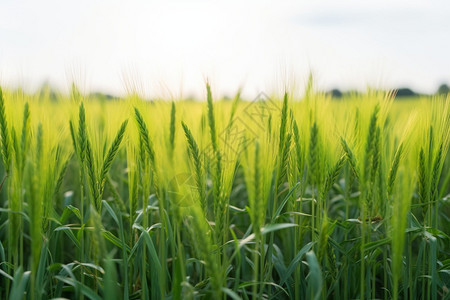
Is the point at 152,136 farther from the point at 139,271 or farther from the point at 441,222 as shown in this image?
the point at 441,222

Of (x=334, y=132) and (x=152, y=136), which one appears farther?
(x=334, y=132)

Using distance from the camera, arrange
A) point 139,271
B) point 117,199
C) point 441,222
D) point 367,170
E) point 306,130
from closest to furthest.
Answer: point 367,170 → point 306,130 → point 139,271 → point 117,199 → point 441,222

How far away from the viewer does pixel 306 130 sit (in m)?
1.75

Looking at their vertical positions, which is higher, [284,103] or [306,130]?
[284,103]

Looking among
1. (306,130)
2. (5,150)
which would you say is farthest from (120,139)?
(306,130)

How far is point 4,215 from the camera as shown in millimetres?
2412

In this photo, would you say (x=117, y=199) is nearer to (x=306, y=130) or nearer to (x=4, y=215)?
(x=4, y=215)

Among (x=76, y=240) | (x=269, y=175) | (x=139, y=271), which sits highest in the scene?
(x=269, y=175)

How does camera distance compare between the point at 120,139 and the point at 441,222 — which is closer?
the point at 120,139

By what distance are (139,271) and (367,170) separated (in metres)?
1.08

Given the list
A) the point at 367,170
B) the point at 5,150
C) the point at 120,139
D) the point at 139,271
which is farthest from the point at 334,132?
the point at 5,150

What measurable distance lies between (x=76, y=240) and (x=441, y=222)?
86.2 inches

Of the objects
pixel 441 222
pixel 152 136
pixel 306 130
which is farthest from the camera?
pixel 441 222

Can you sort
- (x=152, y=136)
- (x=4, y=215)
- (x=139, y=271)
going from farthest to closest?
(x=4, y=215) → (x=139, y=271) → (x=152, y=136)
